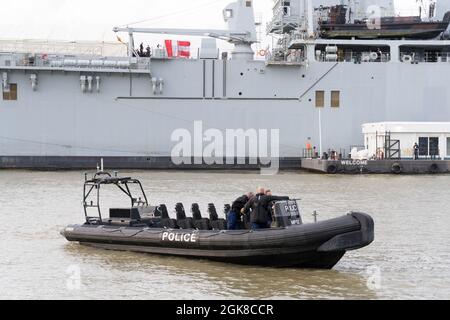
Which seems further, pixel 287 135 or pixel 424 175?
pixel 287 135

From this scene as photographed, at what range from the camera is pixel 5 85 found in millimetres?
42031

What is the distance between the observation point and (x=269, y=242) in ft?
50.1

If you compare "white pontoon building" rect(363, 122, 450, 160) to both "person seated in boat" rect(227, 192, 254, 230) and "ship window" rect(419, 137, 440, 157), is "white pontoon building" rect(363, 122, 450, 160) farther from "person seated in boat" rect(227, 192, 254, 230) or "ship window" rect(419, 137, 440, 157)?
"person seated in boat" rect(227, 192, 254, 230)

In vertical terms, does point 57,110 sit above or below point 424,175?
above

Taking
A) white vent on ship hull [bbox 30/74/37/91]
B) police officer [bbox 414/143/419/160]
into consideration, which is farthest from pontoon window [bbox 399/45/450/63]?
white vent on ship hull [bbox 30/74/37/91]

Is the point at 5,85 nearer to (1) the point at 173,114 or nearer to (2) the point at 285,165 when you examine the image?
(1) the point at 173,114

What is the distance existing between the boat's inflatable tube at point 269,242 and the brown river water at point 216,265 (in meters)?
0.20

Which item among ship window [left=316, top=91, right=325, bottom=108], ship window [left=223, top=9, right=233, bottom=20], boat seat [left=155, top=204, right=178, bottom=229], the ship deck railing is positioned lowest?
boat seat [left=155, top=204, right=178, bottom=229]

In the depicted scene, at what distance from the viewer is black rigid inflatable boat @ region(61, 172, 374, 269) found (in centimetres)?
1490

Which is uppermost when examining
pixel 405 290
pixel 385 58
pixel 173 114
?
pixel 385 58

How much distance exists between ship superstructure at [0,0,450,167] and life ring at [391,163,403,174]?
4695 mm

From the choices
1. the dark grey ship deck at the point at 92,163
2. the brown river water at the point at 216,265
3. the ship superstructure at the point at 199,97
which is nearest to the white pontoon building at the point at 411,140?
the ship superstructure at the point at 199,97
